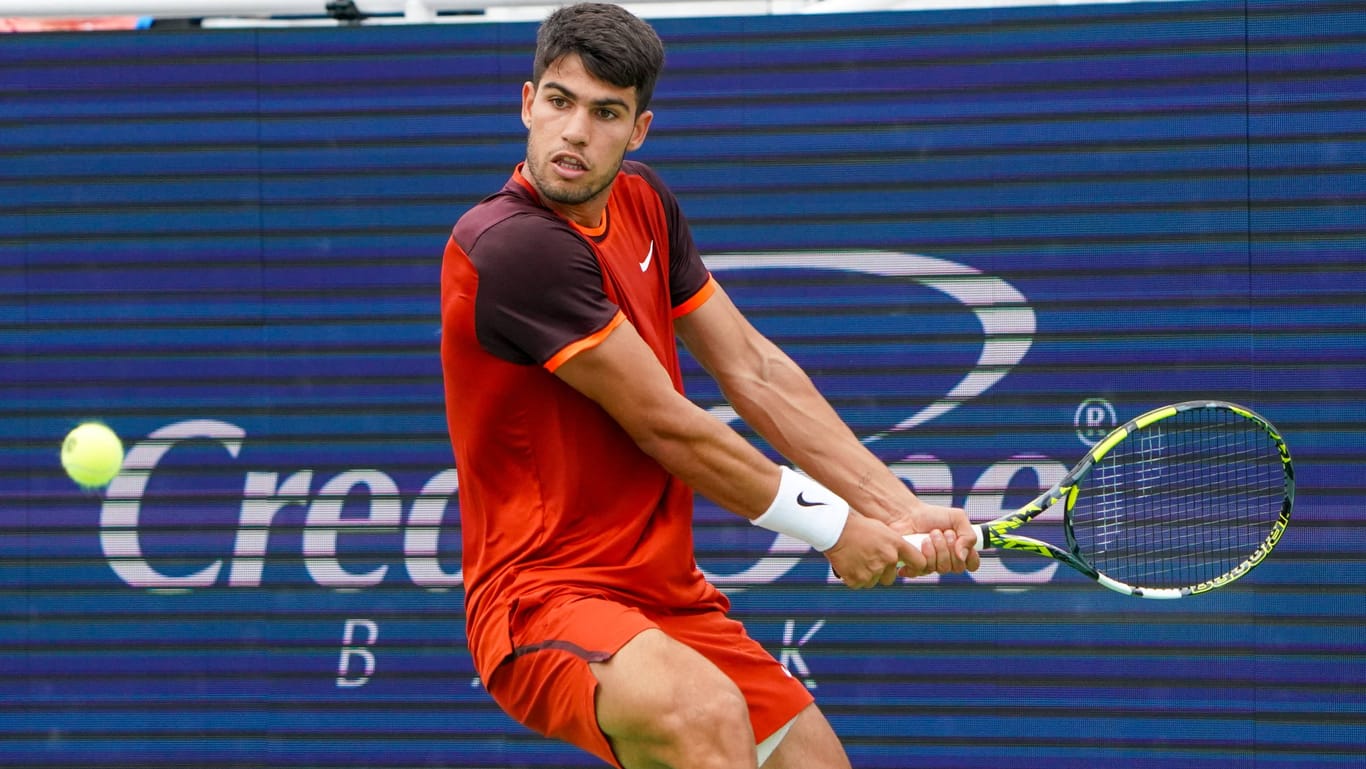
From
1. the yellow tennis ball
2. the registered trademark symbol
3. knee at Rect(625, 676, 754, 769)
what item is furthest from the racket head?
the yellow tennis ball

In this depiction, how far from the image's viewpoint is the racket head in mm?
4512

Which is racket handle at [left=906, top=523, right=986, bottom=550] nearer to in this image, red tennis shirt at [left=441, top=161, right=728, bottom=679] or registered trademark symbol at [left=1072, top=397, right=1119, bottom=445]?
red tennis shirt at [left=441, top=161, right=728, bottom=679]

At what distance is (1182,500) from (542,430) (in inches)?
89.5

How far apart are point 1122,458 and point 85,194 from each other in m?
3.33

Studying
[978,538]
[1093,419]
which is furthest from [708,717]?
[1093,419]

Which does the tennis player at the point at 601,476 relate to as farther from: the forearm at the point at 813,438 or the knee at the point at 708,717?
the forearm at the point at 813,438

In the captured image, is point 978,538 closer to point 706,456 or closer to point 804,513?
point 804,513

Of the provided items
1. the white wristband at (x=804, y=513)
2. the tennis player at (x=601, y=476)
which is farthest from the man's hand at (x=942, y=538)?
the white wristband at (x=804, y=513)

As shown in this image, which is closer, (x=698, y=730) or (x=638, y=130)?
(x=698, y=730)

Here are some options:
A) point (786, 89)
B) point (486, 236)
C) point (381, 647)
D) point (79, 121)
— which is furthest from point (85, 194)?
point (486, 236)

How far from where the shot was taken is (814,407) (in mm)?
3605

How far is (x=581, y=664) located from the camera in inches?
117

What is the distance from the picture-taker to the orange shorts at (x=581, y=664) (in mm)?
2973

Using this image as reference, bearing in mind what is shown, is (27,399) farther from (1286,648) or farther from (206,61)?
(1286,648)
